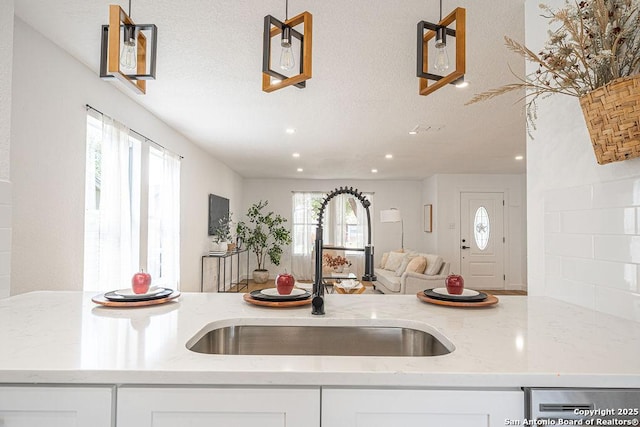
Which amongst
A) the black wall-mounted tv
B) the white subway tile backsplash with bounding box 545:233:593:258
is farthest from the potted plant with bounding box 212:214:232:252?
the white subway tile backsplash with bounding box 545:233:593:258

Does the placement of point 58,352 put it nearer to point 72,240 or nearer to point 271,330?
point 271,330

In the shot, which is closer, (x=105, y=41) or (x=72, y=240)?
(x=105, y=41)

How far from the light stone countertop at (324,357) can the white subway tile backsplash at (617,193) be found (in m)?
0.36

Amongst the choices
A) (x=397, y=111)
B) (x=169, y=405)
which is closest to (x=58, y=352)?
(x=169, y=405)

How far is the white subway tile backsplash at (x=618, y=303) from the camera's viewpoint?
117 cm

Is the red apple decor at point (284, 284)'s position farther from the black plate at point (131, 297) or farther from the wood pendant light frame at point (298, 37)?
the wood pendant light frame at point (298, 37)

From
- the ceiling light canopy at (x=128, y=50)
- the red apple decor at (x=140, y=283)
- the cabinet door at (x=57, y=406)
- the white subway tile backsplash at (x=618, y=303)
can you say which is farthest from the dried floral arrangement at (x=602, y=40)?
the red apple decor at (x=140, y=283)

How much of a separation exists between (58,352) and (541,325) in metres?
1.26

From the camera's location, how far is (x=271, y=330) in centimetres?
126

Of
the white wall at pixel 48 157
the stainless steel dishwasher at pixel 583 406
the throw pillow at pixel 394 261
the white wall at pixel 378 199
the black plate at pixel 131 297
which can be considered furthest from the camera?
the white wall at pixel 378 199

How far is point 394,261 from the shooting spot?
24.8 feet

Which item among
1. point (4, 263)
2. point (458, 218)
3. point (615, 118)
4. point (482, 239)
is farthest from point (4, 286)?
point (482, 239)

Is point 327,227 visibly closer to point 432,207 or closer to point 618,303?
point 432,207

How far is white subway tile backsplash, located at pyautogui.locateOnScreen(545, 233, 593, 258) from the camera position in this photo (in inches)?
53.6
